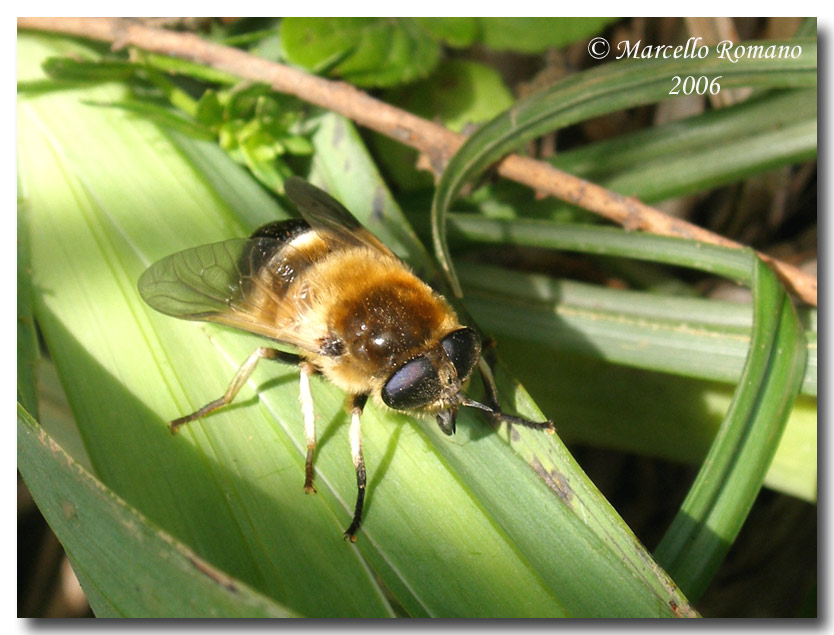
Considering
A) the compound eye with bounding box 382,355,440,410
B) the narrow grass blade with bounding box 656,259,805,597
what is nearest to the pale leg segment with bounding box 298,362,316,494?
the compound eye with bounding box 382,355,440,410

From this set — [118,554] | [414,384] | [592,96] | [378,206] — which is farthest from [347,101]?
[118,554]

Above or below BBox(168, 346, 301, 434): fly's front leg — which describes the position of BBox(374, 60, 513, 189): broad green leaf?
above

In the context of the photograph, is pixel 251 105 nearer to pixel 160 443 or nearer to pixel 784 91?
pixel 160 443

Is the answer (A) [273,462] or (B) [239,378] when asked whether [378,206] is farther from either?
(A) [273,462]

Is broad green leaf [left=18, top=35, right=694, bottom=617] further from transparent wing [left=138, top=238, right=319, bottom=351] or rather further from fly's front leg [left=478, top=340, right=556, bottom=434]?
transparent wing [left=138, top=238, right=319, bottom=351]

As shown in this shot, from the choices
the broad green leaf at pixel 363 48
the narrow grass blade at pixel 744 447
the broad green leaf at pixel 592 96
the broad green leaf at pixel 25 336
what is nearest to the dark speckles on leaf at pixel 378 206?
the broad green leaf at pixel 592 96

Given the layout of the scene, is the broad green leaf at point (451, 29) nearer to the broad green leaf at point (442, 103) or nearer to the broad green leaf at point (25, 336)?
the broad green leaf at point (442, 103)
